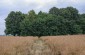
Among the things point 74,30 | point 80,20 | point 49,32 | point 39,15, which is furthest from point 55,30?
point 80,20

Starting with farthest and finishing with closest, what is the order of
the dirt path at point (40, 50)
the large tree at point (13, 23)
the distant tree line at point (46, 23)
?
the large tree at point (13, 23)
the distant tree line at point (46, 23)
the dirt path at point (40, 50)

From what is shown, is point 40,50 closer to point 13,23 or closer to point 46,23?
point 46,23

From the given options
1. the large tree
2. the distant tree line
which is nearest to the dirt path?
the distant tree line

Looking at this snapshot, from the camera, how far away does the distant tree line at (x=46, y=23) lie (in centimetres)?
4894

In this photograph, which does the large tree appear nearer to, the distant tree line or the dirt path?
the distant tree line

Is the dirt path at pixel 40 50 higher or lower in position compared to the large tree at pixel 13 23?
lower

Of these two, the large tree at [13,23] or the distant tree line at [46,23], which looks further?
the large tree at [13,23]

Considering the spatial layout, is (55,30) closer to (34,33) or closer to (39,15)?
(34,33)

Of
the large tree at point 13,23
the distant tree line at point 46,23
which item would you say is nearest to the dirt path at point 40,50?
the distant tree line at point 46,23

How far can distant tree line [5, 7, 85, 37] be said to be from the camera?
161 feet

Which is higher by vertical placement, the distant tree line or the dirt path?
the distant tree line

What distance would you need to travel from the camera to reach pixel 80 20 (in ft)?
201

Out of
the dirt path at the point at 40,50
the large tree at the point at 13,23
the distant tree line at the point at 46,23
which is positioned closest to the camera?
the dirt path at the point at 40,50

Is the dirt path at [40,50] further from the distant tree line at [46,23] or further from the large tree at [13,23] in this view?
the large tree at [13,23]
